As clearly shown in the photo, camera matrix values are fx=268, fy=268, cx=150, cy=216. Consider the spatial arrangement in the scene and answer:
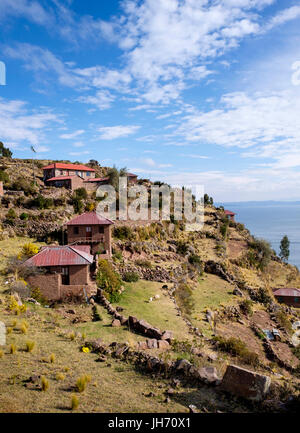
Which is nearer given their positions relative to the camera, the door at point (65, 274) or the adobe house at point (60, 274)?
the adobe house at point (60, 274)

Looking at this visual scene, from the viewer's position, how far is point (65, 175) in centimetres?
5834

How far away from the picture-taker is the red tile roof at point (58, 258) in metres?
20.5

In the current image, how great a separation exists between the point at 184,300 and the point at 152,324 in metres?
7.41

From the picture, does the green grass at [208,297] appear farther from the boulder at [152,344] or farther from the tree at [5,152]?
the tree at [5,152]

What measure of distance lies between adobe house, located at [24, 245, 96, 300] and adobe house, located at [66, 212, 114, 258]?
24.1ft

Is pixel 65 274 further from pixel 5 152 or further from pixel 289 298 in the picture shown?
pixel 5 152

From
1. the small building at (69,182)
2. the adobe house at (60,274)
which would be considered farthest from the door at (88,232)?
the small building at (69,182)

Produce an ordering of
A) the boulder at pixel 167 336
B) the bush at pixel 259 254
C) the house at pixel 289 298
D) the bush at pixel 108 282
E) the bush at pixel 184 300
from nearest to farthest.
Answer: the boulder at pixel 167 336
the bush at pixel 108 282
the bush at pixel 184 300
the house at pixel 289 298
the bush at pixel 259 254

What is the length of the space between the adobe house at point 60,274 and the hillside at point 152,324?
1.25 meters

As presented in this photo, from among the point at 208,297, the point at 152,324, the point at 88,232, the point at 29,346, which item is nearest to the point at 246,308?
the point at 208,297

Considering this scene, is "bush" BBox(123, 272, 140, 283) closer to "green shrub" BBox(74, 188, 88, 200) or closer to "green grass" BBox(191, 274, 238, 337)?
"green grass" BBox(191, 274, 238, 337)
